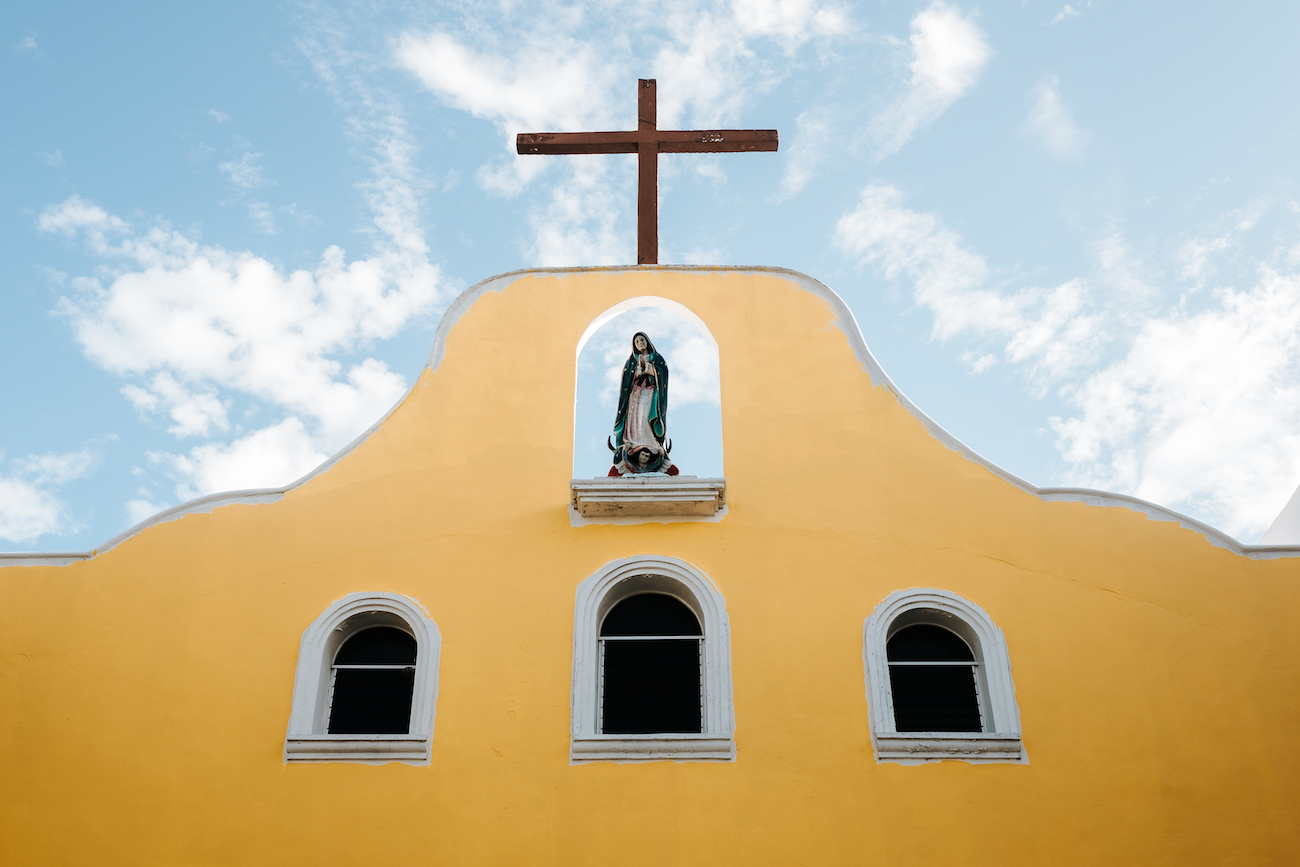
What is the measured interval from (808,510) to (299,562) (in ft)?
12.9

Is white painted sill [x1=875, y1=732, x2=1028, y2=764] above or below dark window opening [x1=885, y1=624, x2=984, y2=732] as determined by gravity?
below

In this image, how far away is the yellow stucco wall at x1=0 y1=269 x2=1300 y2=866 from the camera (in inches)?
299

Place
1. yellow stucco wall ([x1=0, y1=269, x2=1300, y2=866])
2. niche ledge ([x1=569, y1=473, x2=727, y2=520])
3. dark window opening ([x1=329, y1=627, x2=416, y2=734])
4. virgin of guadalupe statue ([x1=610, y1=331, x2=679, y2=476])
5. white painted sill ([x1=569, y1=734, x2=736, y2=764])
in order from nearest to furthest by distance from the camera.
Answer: yellow stucco wall ([x1=0, y1=269, x2=1300, y2=866]) < white painted sill ([x1=569, y1=734, x2=736, y2=764]) < dark window opening ([x1=329, y1=627, x2=416, y2=734]) < niche ledge ([x1=569, y1=473, x2=727, y2=520]) < virgin of guadalupe statue ([x1=610, y1=331, x2=679, y2=476])

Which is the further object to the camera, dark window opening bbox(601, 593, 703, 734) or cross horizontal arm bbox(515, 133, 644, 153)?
cross horizontal arm bbox(515, 133, 644, 153)

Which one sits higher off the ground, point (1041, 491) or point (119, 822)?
point (1041, 491)

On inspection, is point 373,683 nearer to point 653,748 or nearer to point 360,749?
point 360,749

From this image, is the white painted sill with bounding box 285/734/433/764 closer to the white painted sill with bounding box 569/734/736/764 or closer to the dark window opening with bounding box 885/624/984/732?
the white painted sill with bounding box 569/734/736/764

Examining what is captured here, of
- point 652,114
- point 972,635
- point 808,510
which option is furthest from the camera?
point 652,114

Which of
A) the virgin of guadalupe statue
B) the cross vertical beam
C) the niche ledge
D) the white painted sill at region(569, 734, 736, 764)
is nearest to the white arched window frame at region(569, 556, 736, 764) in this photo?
the white painted sill at region(569, 734, 736, 764)

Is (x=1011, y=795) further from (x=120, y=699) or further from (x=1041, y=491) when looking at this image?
(x=120, y=699)

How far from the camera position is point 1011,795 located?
7660 millimetres

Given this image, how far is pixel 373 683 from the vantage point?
8508mm

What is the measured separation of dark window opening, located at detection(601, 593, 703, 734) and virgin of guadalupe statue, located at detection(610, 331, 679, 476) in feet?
3.71

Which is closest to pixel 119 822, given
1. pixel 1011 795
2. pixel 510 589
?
pixel 510 589
